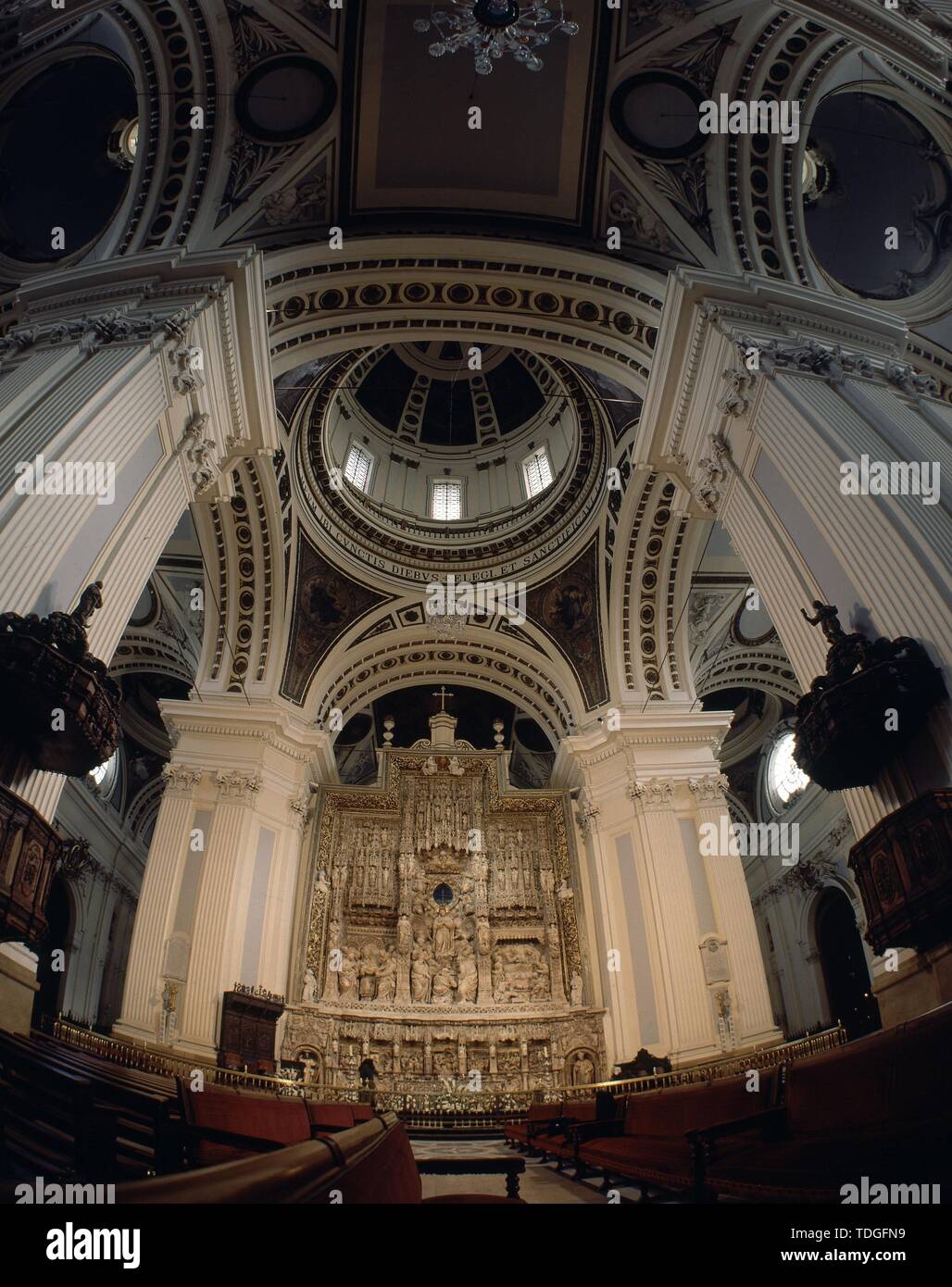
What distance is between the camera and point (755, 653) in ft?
55.5

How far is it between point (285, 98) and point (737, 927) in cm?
1315

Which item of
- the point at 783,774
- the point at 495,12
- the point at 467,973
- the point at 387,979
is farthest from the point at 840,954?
the point at 495,12

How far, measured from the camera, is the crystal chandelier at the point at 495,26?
820cm

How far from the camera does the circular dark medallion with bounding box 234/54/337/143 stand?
8633 millimetres

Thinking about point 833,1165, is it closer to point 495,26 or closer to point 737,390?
point 737,390

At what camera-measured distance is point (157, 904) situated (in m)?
11.6

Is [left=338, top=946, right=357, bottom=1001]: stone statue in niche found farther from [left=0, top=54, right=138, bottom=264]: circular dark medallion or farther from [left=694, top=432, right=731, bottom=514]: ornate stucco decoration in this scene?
[left=0, top=54, right=138, bottom=264]: circular dark medallion

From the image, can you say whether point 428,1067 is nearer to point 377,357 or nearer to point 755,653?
point 755,653

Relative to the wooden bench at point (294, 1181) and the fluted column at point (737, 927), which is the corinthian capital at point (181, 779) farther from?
the wooden bench at point (294, 1181)

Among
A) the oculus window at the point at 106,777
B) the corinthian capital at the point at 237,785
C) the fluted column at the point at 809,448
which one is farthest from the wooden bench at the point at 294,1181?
the oculus window at the point at 106,777

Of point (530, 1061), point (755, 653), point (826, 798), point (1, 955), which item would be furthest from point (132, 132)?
point (826, 798)

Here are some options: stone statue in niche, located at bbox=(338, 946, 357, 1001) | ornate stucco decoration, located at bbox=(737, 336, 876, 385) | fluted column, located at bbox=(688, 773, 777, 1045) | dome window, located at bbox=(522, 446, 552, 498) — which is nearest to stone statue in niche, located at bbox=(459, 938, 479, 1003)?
stone statue in niche, located at bbox=(338, 946, 357, 1001)

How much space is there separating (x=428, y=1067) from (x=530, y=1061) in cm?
184

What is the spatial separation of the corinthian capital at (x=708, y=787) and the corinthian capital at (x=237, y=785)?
782 centimetres
